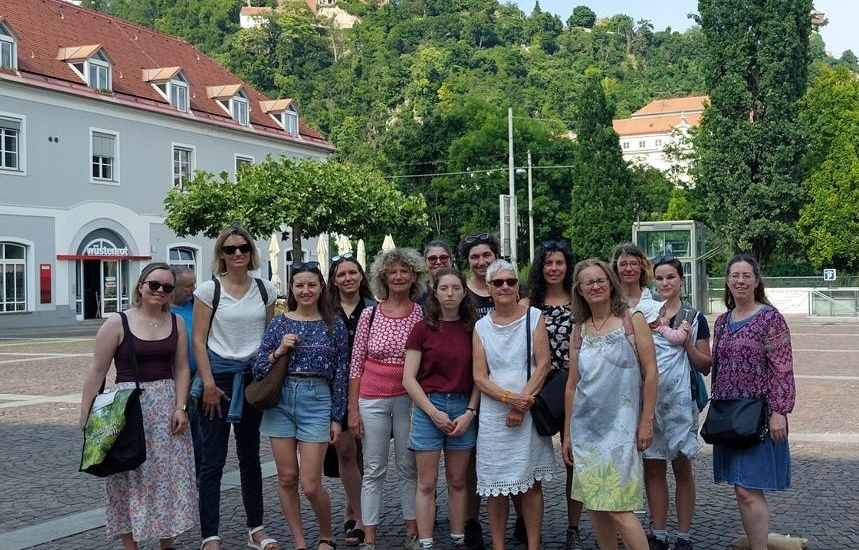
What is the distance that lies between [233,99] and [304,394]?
125ft

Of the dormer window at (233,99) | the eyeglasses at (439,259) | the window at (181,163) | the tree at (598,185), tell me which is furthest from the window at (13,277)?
the tree at (598,185)

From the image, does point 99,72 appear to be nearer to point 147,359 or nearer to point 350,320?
point 350,320

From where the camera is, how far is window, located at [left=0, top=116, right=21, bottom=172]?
30141 mm

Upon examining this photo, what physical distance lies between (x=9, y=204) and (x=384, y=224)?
1231 centimetres

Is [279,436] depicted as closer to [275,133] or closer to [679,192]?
[275,133]

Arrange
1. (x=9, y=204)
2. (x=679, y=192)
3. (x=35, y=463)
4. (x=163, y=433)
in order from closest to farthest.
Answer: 1. (x=163, y=433)
2. (x=35, y=463)
3. (x=9, y=204)
4. (x=679, y=192)

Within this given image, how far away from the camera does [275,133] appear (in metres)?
43.7

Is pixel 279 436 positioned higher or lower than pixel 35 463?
higher

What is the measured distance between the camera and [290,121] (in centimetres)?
4550

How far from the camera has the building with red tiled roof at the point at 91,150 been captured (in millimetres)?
30828

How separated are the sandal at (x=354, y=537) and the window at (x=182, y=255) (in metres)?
32.6

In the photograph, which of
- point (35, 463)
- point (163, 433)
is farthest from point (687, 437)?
point (35, 463)

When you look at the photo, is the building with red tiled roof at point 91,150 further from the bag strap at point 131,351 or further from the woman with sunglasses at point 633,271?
the woman with sunglasses at point 633,271

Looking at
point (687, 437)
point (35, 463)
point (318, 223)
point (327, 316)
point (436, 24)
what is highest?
point (436, 24)
